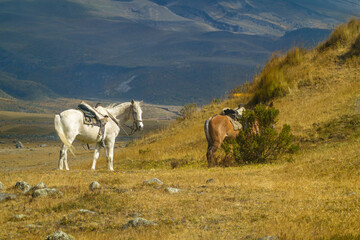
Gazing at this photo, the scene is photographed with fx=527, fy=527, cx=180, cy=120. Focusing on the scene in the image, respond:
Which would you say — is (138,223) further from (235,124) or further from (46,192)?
(235,124)

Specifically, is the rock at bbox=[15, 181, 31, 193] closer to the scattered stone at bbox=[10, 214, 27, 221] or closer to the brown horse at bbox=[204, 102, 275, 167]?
the scattered stone at bbox=[10, 214, 27, 221]

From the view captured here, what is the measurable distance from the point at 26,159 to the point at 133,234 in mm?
25734

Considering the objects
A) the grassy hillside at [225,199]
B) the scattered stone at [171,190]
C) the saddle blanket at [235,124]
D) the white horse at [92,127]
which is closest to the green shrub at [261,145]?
the saddle blanket at [235,124]

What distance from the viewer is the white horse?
48.4 ft

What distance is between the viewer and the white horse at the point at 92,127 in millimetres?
14750

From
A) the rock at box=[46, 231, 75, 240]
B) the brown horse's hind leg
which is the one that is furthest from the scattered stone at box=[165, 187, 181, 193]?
the brown horse's hind leg

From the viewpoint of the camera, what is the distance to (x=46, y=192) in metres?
9.86

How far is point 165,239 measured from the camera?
280 inches

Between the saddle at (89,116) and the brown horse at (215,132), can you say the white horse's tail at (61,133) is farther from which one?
the brown horse at (215,132)

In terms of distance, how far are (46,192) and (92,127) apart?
18.1ft

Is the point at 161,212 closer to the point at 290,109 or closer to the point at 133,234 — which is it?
the point at 133,234

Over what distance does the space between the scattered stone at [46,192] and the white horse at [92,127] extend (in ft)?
14.5

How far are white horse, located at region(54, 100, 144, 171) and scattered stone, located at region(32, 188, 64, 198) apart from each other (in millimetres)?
4420

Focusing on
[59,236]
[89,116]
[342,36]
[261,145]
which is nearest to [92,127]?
[89,116]
